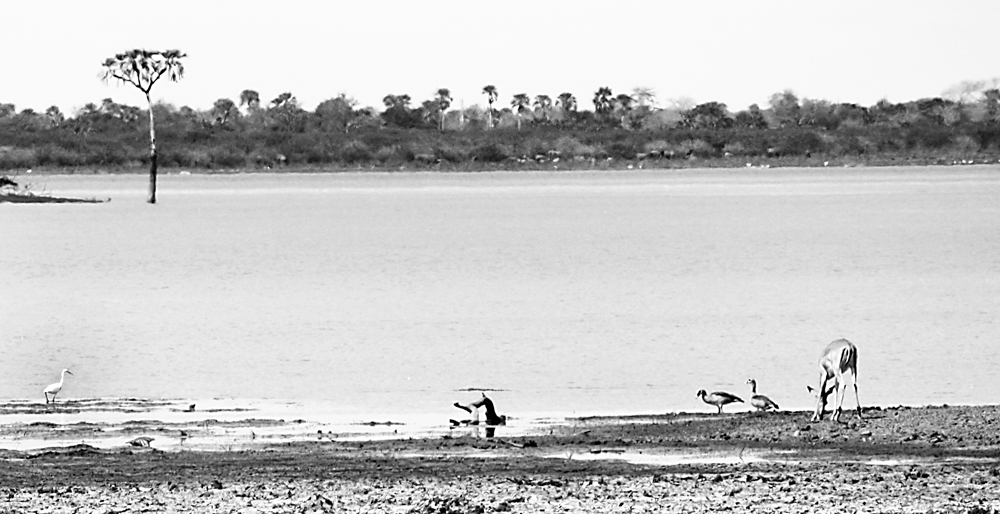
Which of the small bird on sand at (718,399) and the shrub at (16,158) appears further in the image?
the shrub at (16,158)

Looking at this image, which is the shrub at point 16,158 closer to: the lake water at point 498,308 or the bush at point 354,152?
the bush at point 354,152

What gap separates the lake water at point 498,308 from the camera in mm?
15789

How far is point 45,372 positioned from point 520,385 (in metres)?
5.04

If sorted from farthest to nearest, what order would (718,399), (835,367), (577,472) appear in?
(718,399), (835,367), (577,472)

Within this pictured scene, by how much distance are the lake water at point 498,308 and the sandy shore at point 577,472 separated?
2.66 m

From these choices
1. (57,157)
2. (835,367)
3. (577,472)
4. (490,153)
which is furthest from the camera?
(490,153)

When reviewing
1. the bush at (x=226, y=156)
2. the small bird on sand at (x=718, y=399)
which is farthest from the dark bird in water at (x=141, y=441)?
the bush at (x=226, y=156)

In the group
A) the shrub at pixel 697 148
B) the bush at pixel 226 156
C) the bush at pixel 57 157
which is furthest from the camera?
the shrub at pixel 697 148

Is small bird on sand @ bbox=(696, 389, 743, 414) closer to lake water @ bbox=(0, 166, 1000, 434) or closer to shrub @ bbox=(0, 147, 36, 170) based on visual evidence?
lake water @ bbox=(0, 166, 1000, 434)

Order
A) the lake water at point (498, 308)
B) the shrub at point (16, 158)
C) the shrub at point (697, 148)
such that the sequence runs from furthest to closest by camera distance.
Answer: the shrub at point (697, 148), the shrub at point (16, 158), the lake water at point (498, 308)

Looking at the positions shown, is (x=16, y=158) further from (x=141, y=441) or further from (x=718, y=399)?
(x=141, y=441)

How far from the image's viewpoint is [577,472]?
901 centimetres

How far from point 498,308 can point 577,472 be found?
54.6 feet

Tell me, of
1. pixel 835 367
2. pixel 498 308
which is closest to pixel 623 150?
pixel 498 308
